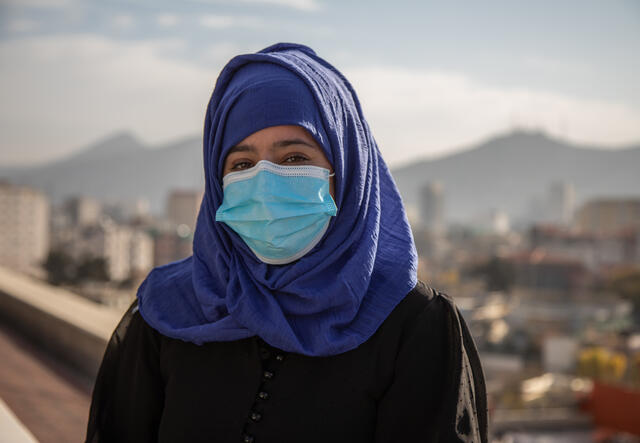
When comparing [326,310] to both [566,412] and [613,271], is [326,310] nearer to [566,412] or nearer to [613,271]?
[566,412]

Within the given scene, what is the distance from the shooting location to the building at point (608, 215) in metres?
47.0

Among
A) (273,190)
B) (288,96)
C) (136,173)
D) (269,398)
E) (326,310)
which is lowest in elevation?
(136,173)

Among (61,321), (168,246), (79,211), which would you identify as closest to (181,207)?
(79,211)

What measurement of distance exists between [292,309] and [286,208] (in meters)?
0.13

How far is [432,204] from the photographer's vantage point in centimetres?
8262

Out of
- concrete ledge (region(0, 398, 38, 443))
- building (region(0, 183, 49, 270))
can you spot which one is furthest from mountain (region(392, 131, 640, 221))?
concrete ledge (region(0, 398, 38, 443))

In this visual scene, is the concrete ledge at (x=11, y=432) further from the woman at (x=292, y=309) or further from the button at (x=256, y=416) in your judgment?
the button at (x=256, y=416)

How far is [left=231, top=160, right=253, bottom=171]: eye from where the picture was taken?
0.78 metres

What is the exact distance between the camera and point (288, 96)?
717mm

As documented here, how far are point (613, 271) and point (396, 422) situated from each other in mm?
30634

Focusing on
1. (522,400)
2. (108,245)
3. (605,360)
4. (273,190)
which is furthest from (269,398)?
(108,245)

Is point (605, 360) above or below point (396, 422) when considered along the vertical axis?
below

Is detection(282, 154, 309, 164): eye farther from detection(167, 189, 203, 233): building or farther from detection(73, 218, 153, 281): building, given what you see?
detection(167, 189, 203, 233): building

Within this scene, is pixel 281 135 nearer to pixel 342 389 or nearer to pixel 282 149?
pixel 282 149
